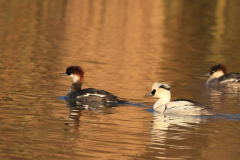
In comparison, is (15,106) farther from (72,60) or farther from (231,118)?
(72,60)

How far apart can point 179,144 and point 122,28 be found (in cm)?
3038

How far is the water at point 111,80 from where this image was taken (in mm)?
11742

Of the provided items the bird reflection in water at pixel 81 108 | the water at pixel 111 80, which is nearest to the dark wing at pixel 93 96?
the bird reflection in water at pixel 81 108

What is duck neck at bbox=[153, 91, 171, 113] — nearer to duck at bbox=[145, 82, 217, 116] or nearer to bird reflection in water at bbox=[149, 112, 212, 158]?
duck at bbox=[145, 82, 217, 116]

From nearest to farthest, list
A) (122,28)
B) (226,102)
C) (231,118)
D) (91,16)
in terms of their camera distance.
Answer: (231,118) < (226,102) < (122,28) < (91,16)

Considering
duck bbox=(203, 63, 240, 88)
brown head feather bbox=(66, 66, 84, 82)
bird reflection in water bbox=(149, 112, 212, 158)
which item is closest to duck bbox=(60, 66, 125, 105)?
brown head feather bbox=(66, 66, 84, 82)

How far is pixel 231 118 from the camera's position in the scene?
15.3 meters

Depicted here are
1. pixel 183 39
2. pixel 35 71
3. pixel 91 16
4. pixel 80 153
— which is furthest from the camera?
pixel 91 16

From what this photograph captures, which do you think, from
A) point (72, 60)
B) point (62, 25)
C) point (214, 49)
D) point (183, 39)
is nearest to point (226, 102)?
point (72, 60)

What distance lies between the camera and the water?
11.7 meters

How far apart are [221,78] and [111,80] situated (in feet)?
15.9

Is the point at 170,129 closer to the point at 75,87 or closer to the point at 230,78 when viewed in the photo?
the point at 75,87

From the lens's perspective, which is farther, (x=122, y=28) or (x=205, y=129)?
(x=122, y=28)

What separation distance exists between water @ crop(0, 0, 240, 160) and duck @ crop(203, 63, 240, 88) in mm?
536
